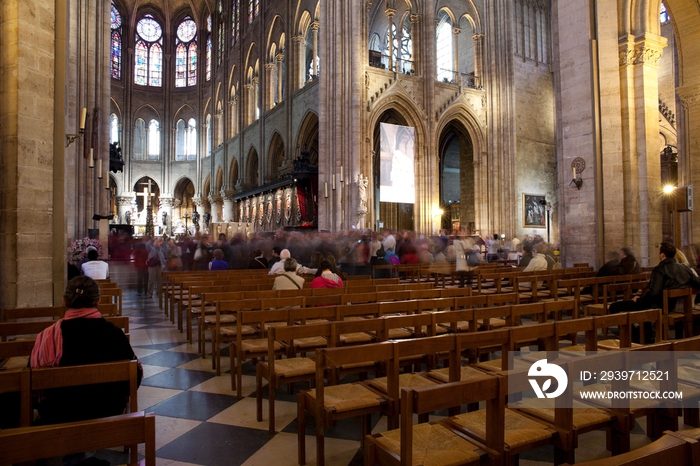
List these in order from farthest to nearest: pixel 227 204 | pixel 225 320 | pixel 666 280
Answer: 1. pixel 227 204
2. pixel 225 320
3. pixel 666 280

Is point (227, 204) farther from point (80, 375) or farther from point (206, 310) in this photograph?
point (80, 375)

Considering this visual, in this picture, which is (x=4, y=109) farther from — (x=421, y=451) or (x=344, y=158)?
(x=344, y=158)

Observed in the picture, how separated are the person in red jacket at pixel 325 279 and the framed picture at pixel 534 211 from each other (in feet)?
70.0

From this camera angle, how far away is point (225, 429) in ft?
11.3

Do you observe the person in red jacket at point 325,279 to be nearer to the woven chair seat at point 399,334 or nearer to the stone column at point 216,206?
the woven chair seat at point 399,334

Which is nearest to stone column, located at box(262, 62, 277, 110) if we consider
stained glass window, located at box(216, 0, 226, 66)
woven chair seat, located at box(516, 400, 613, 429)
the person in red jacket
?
stained glass window, located at box(216, 0, 226, 66)

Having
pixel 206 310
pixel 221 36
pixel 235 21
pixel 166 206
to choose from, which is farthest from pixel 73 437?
pixel 166 206

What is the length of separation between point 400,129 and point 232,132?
18211 mm

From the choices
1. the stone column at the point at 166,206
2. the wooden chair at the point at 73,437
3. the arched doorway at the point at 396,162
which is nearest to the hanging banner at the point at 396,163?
the arched doorway at the point at 396,162

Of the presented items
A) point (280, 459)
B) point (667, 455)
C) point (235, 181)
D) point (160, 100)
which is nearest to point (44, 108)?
point (280, 459)

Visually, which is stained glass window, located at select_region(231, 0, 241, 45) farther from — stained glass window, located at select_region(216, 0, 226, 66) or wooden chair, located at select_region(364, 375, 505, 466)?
wooden chair, located at select_region(364, 375, 505, 466)

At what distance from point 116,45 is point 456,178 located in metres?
30.8

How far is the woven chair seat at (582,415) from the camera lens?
248 cm

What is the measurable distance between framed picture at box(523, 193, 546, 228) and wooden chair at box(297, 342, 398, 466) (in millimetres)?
24425
